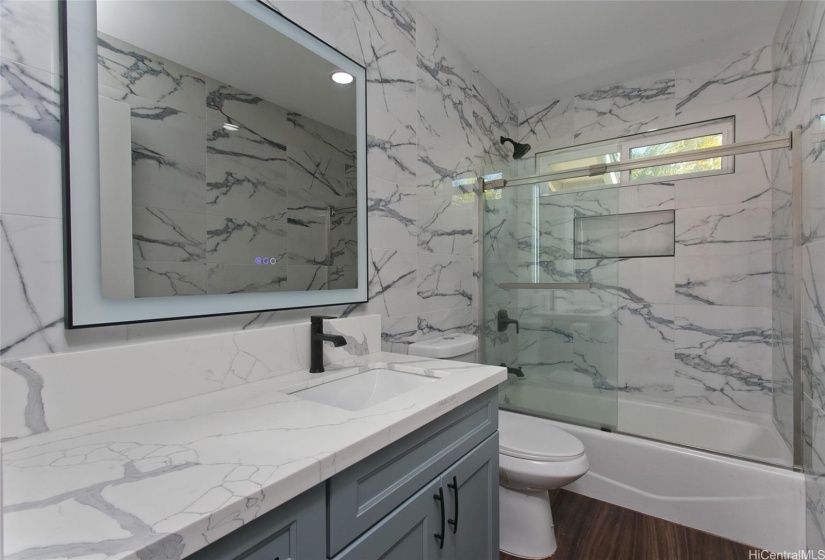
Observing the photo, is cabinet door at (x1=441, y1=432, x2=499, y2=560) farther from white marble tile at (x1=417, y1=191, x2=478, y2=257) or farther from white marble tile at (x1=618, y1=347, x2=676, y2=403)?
white marble tile at (x1=618, y1=347, x2=676, y2=403)

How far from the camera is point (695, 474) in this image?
184cm

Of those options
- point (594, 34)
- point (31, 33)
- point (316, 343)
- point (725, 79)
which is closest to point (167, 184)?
point (31, 33)

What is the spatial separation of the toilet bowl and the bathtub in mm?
495

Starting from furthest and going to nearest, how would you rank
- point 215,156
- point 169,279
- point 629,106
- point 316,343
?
1. point 629,106
2. point 316,343
3. point 215,156
4. point 169,279

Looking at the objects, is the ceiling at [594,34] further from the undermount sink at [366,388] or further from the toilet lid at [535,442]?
A: the toilet lid at [535,442]

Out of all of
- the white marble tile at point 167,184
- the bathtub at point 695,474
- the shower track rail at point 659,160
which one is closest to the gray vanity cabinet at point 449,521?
the white marble tile at point 167,184

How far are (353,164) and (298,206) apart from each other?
0.34m

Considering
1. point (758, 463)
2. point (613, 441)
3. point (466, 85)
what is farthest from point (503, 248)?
point (758, 463)

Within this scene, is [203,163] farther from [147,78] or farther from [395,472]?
[395,472]

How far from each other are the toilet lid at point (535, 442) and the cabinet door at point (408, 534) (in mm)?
712

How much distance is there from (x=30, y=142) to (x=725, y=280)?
3.23 m

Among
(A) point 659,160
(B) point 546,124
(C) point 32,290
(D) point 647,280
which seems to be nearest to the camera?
(C) point 32,290

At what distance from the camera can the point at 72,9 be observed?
2.85ft

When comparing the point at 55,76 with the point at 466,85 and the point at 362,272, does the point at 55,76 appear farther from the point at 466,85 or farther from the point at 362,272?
the point at 466,85
